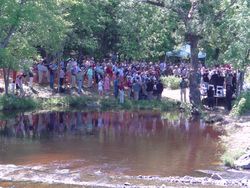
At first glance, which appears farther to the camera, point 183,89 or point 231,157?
point 183,89

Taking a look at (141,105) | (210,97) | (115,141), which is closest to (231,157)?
(115,141)

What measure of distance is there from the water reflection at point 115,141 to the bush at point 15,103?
5.29ft

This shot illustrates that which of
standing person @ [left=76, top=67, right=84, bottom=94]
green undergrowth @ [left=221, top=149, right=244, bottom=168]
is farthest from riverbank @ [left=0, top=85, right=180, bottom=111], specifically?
green undergrowth @ [left=221, top=149, right=244, bottom=168]

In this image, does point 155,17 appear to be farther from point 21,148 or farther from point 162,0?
point 21,148

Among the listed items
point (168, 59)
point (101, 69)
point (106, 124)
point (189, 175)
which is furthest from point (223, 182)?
point (168, 59)

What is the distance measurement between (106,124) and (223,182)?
12773 millimetres

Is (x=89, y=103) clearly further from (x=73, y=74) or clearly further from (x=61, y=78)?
(x=61, y=78)

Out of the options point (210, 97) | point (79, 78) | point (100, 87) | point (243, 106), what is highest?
point (79, 78)

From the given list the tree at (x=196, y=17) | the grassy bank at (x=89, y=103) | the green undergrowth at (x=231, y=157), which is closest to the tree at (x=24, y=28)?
the grassy bank at (x=89, y=103)

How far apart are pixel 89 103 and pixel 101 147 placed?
12.1m

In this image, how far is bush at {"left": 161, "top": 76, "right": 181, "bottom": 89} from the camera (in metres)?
42.7

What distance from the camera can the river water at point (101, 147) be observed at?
2042 cm

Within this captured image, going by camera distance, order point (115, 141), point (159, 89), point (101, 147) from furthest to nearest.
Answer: point (159, 89) → point (115, 141) → point (101, 147)

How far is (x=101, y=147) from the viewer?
24969 mm
